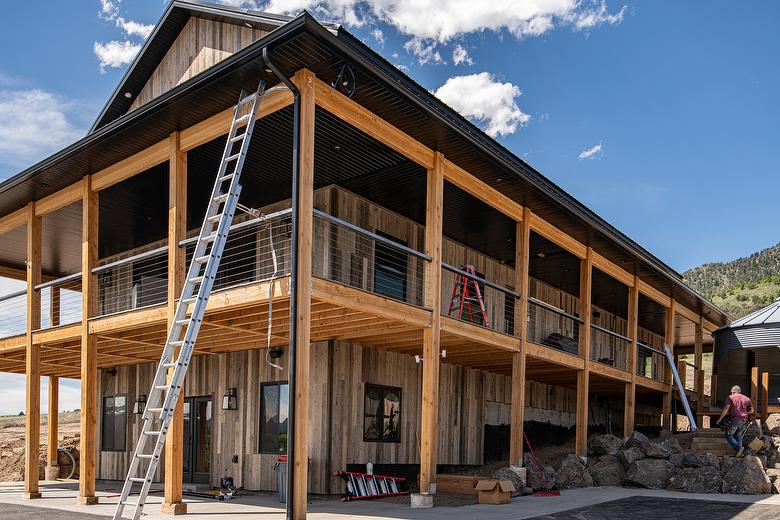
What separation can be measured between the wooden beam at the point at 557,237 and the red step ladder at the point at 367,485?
6.25 meters

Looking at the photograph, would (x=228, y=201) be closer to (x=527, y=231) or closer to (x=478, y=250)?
(x=527, y=231)

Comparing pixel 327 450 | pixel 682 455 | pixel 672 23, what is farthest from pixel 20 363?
pixel 672 23

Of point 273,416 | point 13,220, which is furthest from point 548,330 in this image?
point 13,220

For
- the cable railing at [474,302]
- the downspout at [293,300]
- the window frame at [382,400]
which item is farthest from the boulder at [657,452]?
the downspout at [293,300]

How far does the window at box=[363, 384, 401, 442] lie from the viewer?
49.4ft

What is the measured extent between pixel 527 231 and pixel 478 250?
13.2 feet

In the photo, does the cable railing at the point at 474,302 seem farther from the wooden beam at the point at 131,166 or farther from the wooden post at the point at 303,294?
the wooden beam at the point at 131,166

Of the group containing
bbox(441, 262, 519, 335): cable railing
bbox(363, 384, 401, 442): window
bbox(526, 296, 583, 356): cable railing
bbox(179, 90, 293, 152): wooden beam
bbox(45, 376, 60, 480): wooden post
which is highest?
bbox(179, 90, 293, 152): wooden beam

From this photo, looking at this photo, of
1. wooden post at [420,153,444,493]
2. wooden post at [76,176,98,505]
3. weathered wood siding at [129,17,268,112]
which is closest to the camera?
wooden post at [420,153,444,493]

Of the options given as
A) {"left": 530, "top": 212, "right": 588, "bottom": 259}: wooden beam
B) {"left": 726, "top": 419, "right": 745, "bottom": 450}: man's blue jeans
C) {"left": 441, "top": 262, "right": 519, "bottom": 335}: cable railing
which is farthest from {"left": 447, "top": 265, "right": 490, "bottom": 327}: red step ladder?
{"left": 726, "top": 419, "right": 745, "bottom": 450}: man's blue jeans

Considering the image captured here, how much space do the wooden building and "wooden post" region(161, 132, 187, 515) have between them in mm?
39

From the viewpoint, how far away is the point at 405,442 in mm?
16062

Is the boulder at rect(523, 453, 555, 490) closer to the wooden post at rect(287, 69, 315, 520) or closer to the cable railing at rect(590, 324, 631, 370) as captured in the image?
the wooden post at rect(287, 69, 315, 520)

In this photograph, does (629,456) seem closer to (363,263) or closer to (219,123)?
(363,263)
